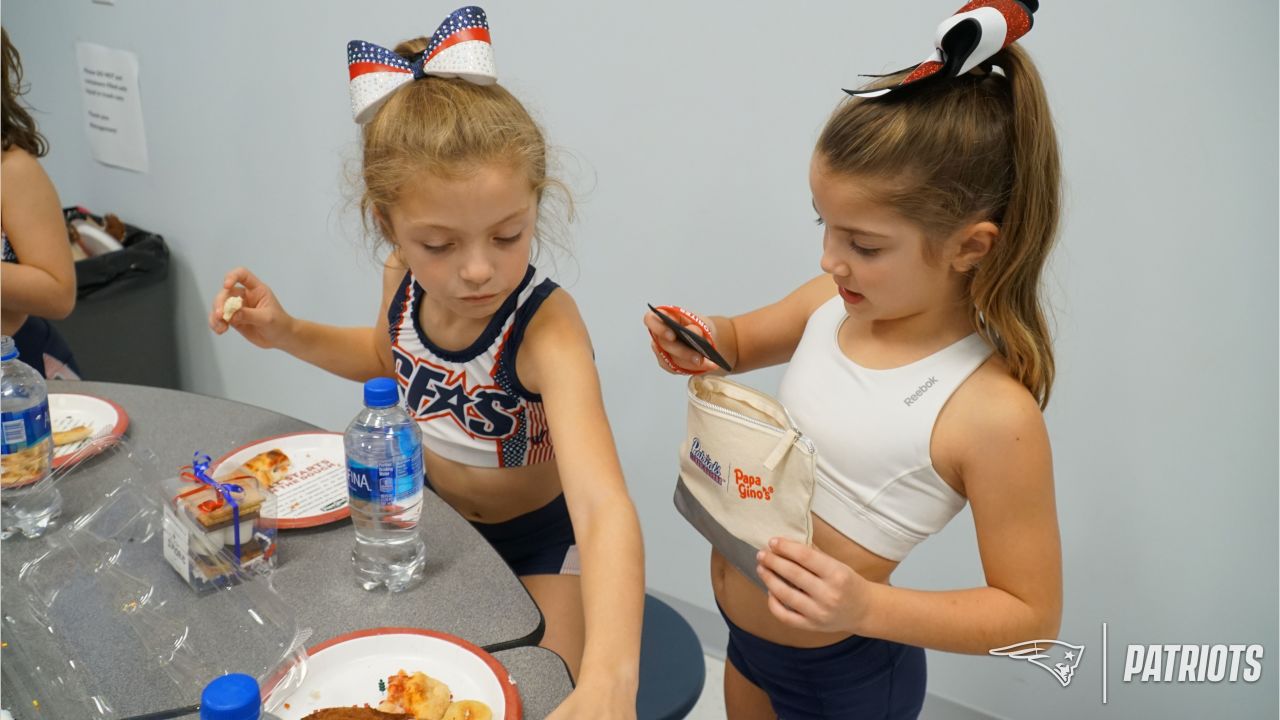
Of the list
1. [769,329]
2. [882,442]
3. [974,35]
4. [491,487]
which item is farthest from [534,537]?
[974,35]

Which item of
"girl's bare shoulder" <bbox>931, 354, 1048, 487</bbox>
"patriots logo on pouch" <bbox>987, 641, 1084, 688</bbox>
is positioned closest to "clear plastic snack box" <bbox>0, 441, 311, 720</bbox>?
"girl's bare shoulder" <bbox>931, 354, 1048, 487</bbox>

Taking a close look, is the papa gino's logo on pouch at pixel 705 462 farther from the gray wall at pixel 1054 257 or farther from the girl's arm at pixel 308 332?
the gray wall at pixel 1054 257

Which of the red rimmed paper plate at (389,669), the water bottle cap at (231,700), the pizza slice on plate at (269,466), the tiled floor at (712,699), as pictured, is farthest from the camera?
the tiled floor at (712,699)

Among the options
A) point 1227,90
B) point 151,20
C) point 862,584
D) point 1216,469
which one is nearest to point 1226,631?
point 1216,469

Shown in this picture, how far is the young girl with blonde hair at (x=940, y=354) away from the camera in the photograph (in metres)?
1.02

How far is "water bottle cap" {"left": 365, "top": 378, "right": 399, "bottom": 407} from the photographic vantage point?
1.07 metres

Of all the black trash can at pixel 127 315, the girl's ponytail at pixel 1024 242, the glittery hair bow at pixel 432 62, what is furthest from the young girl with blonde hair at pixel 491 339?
the black trash can at pixel 127 315

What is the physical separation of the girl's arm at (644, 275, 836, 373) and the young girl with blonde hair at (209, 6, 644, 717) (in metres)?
0.22

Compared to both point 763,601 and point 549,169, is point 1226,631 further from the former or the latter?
point 549,169

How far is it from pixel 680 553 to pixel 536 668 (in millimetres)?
1293

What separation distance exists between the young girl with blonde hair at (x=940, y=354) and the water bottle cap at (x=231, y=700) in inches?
21.0

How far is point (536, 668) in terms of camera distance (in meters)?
0.97

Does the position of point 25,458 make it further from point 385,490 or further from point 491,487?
point 491,487

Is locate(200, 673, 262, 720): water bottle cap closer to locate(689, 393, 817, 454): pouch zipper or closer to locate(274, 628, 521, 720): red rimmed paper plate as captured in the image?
Result: locate(274, 628, 521, 720): red rimmed paper plate
